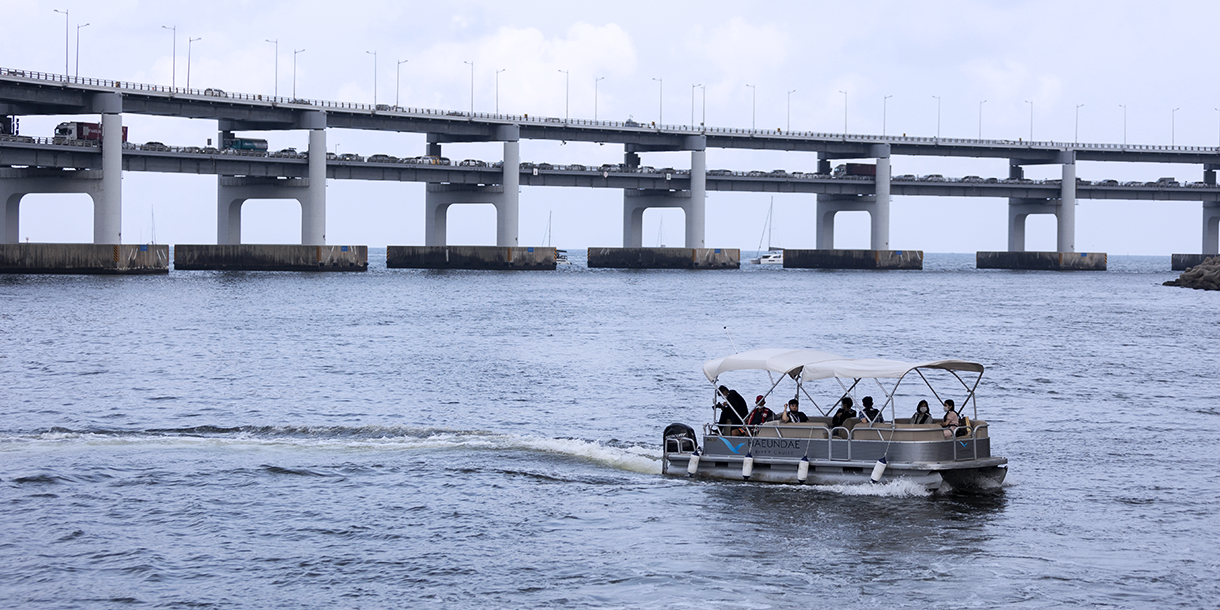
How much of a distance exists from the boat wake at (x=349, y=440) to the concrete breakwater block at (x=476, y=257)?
108085 mm

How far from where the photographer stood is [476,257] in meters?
144

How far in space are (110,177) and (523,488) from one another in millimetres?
87920

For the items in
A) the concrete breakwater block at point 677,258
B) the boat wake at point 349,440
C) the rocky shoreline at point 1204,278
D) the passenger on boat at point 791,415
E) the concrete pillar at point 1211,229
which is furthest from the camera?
the concrete pillar at point 1211,229

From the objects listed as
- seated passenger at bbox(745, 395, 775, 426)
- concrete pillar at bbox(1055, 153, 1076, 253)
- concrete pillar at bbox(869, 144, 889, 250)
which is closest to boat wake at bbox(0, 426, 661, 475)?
seated passenger at bbox(745, 395, 775, 426)

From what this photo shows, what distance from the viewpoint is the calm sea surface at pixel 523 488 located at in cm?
1856

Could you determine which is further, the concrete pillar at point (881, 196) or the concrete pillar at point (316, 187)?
the concrete pillar at point (881, 196)

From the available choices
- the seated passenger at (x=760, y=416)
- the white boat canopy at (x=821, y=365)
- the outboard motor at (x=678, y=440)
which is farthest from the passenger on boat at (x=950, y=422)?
the outboard motor at (x=678, y=440)

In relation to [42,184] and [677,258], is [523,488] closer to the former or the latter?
[42,184]

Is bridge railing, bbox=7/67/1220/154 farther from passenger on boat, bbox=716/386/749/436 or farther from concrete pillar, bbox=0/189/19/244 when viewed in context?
passenger on boat, bbox=716/386/749/436

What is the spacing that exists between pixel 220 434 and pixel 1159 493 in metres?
21.5

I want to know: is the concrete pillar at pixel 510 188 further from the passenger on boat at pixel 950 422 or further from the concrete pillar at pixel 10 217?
the passenger on boat at pixel 950 422

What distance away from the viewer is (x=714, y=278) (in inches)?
5384

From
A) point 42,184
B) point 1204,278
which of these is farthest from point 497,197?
point 1204,278

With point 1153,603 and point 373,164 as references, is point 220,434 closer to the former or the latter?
point 1153,603
